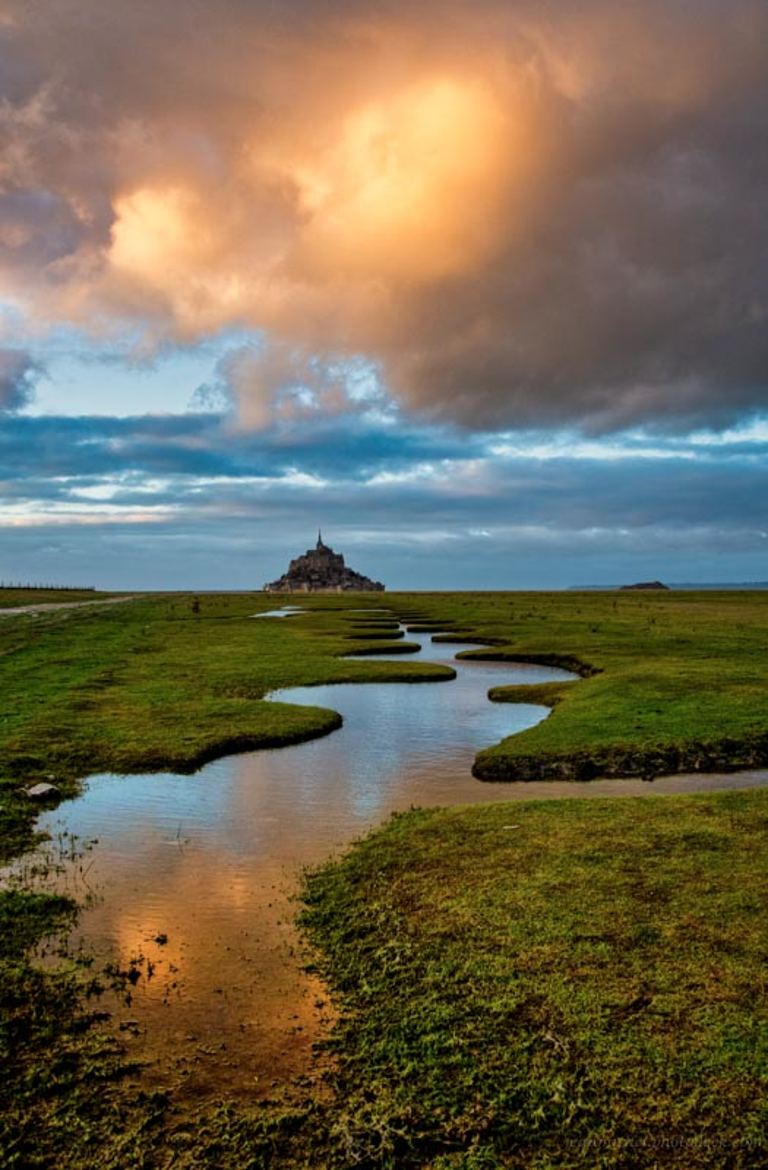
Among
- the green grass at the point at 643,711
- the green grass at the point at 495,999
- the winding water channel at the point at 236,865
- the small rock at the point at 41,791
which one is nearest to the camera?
the green grass at the point at 495,999

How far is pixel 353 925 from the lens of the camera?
40.4 feet

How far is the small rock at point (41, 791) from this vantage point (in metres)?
19.6

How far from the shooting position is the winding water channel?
9.45 meters

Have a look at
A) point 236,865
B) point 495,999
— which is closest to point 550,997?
point 495,999

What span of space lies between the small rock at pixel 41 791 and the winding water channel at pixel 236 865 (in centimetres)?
66

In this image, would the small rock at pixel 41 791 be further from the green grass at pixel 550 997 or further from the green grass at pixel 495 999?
the green grass at pixel 550 997

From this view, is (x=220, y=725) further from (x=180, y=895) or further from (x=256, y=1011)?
(x=256, y=1011)

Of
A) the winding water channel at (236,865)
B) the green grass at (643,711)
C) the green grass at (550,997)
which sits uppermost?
the green grass at (643,711)

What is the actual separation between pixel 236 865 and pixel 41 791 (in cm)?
731

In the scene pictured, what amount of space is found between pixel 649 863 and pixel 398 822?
5.78 m

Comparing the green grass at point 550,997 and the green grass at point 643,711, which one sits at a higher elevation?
the green grass at point 643,711

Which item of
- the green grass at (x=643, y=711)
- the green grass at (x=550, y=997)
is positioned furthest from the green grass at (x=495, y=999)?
the green grass at (x=643, y=711)

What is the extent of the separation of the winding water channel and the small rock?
2.18 feet

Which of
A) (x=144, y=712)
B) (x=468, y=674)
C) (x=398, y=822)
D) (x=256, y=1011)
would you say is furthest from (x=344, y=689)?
(x=256, y=1011)
